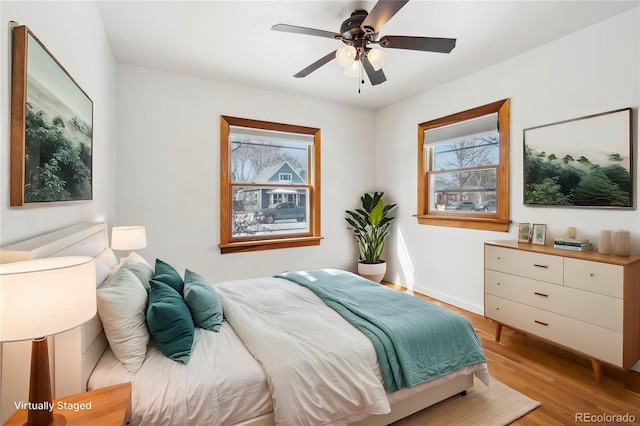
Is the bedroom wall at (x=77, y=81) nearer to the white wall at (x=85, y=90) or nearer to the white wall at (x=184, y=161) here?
the white wall at (x=85, y=90)

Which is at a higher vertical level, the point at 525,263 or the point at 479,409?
the point at 525,263

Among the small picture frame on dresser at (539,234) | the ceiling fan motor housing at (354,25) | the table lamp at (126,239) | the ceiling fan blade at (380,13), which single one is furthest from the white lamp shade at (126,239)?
the small picture frame on dresser at (539,234)

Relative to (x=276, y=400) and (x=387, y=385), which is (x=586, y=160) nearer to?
(x=387, y=385)

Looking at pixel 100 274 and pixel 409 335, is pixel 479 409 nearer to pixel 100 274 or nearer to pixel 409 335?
pixel 409 335

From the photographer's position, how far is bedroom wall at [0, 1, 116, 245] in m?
1.12

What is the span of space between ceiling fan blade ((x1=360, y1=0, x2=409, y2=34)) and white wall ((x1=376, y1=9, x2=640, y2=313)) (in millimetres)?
1931

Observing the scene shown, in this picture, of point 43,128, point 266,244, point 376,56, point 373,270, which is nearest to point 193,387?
point 43,128

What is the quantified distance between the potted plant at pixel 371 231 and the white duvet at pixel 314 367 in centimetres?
257

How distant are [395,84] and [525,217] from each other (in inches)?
82.8

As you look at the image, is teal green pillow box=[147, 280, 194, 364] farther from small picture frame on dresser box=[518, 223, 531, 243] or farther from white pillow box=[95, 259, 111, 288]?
small picture frame on dresser box=[518, 223, 531, 243]

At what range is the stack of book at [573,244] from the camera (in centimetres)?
253

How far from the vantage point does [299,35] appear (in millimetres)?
2713

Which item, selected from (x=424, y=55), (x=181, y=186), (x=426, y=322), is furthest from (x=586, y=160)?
(x=181, y=186)

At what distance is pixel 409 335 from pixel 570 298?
58.2 inches
